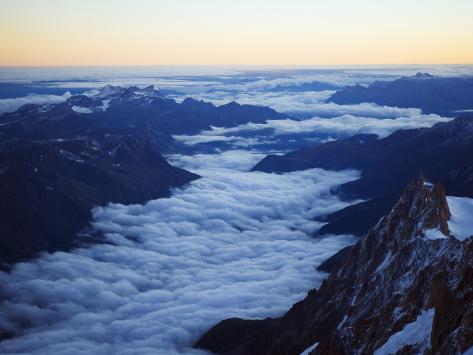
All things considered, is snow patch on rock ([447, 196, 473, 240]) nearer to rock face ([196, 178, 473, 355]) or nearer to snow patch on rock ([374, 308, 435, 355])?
rock face ([196, 178, 473, 355])

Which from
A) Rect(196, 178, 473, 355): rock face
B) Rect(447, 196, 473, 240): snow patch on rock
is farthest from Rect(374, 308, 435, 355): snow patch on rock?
Rect(447, 196, 473, 240): snow patch on rock

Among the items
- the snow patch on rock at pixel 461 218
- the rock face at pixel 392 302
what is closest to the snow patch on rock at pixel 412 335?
the rock face at pixel 392 302

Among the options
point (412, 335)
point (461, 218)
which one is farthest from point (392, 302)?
point (461, 218)

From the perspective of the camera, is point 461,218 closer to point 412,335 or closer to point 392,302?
point 392,302

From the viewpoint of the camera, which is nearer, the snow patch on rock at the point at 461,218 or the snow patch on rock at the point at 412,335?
the snow patch on rock at the point at 412,335

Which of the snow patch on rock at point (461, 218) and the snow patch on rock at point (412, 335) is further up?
the snow patch on rock at point (461, 218)

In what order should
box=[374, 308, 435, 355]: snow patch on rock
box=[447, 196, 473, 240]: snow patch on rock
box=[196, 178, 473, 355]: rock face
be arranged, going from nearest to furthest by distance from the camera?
box=[196, 178, 473, 355]: rock face, box=[374, 308, 435, 355]: snow patch on rock, box=[447, 196, 473, 240]: snow patch on rock

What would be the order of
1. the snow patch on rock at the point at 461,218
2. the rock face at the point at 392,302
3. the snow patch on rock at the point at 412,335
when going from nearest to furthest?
the rock face at the point at 392,302 < the snow patch on rock at the point at 412,335 < the snow patch on rock at the point at 461,218

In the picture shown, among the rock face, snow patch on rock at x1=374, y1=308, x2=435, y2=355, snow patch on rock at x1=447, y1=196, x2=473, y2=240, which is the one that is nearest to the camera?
the rock face

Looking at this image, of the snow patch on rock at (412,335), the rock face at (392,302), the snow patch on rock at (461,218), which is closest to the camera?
the rock face at (392,302)

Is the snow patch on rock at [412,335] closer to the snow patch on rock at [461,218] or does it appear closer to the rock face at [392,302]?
the rock face at [392,302]
